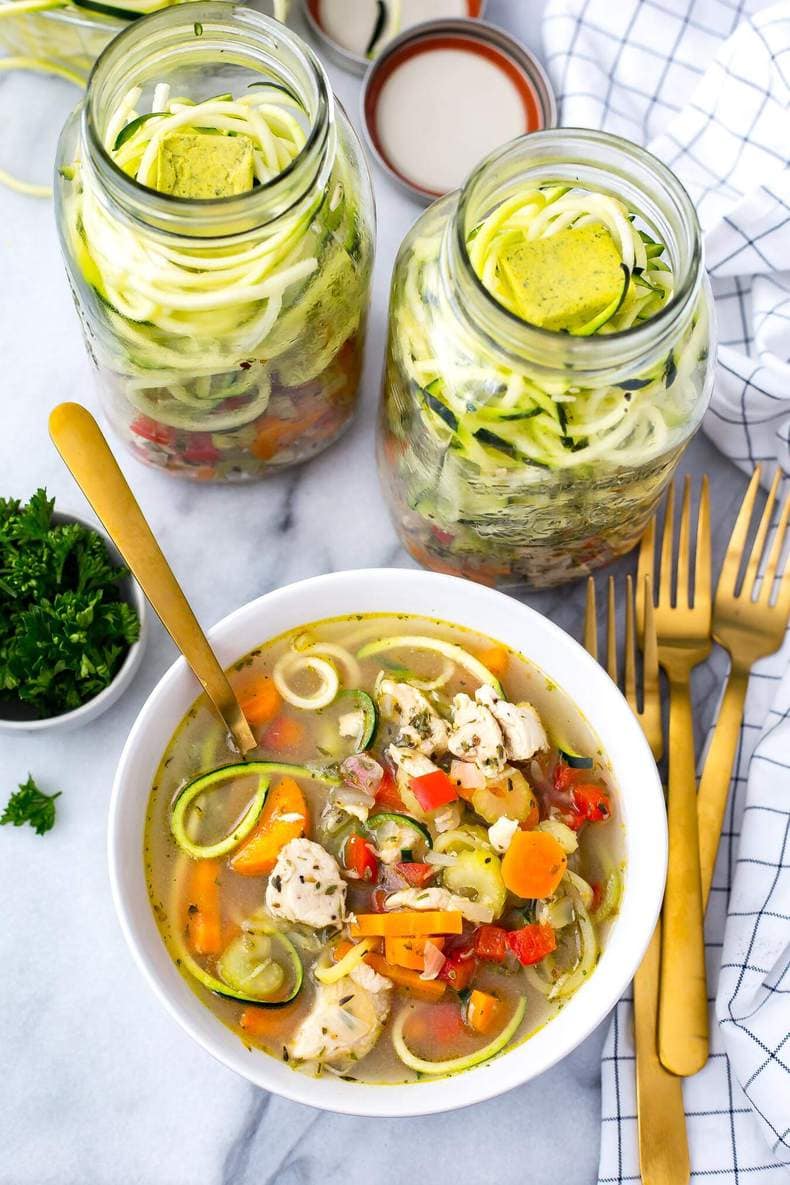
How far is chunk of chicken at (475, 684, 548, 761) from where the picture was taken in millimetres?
2283

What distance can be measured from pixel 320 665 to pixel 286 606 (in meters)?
0.17

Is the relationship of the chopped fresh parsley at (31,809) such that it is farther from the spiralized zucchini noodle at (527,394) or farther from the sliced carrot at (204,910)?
the spiralized zucchini noodle at (527,394)

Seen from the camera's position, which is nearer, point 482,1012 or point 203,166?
point 203,166

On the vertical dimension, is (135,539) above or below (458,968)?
above

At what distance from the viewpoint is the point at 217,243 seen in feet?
6.35

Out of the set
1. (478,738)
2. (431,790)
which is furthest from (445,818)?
(478,738)

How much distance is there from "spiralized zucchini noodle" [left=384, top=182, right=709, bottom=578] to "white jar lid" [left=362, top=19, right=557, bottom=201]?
74 centimetres

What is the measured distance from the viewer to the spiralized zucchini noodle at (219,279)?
79.1 inches

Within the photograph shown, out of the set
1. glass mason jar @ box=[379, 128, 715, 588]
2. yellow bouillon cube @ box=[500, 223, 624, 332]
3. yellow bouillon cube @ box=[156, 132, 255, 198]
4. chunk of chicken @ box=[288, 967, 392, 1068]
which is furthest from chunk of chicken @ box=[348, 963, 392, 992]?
yellow bouillon cube @ box=[156, 132, 255, 198]

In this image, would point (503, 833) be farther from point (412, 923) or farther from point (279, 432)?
point (279, 432)

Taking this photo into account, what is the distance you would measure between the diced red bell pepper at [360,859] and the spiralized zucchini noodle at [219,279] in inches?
34.6

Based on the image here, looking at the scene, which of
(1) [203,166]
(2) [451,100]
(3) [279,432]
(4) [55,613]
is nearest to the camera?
(1) [203,166]

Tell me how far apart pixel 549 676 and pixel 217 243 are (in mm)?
1085

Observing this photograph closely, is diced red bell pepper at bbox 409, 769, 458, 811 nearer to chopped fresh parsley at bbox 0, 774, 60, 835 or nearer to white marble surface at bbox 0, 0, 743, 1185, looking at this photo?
white marble surface at bbox 0, 0, 743, 1185
